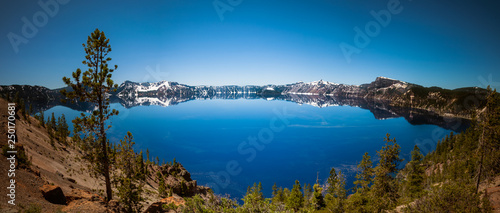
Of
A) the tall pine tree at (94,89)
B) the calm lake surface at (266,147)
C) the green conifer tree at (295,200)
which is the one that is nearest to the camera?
the tall pine tree at (94,89)

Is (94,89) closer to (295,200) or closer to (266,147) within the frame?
(295,200)

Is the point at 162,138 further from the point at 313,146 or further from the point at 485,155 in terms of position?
the point at 485,155

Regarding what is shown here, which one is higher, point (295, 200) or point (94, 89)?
point (94, 89)

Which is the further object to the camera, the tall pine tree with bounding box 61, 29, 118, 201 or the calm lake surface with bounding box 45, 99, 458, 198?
the calm lake surface with bounding box 45, 99, 458, 198

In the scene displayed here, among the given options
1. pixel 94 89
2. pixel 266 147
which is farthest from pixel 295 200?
pixel 266 147

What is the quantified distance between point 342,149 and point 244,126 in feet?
278

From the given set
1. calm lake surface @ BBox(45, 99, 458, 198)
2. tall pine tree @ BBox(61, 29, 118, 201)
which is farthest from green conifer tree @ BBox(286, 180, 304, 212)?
tall pine tree @ BBox(61, 29, 118, 201)

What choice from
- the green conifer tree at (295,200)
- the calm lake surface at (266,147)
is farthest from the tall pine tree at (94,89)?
the calm lake surface at (266,147)

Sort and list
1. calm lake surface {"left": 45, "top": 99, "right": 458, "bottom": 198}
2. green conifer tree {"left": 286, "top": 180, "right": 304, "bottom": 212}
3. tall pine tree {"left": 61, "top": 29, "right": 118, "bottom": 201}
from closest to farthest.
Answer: tall pine tree {"left": 61, "top": 29, "right": 118, "bottom": 201} → green conifer tree {"left": 286, "top": 180, "right": 304, "bottom": 212} → calm lake surface {"left": 45, "top": 99, "right": 458, "bottom": 198}

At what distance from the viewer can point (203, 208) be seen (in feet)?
40.5

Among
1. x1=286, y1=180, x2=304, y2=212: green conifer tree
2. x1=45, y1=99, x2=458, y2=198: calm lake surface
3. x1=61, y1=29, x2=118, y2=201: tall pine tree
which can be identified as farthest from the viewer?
x1=45, y1=99, x2=458, y2=198: calm lake surface

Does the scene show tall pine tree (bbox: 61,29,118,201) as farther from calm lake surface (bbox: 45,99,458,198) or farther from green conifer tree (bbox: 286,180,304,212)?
calm lake surface (bbox: 45,99,458,198)

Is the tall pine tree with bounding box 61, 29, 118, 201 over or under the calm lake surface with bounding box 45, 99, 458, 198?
over

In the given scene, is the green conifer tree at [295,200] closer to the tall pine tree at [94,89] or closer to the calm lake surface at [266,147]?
the calm lake surface at [266,147]
